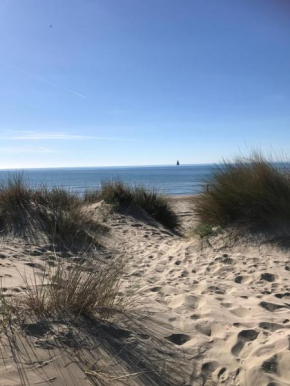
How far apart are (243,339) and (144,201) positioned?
826 centimetres

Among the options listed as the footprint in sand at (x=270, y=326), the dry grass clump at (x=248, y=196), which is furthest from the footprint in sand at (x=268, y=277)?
the footprint in sand at (x=270, y=326)

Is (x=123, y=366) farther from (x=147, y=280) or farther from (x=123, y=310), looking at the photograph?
(x=147, y=280)

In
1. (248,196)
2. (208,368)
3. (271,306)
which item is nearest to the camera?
(208,368)

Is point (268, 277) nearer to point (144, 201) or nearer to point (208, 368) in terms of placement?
point (208, 368)

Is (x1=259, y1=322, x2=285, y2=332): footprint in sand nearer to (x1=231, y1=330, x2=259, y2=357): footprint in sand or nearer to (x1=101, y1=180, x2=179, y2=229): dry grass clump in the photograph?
(x1=231, y1=330, x2=259, y2=357): footprint in sand

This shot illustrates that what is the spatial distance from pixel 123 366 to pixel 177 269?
3.37 m

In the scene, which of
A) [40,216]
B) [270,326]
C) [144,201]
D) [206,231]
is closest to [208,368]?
[270,326]

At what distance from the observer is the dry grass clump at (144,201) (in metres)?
11.1

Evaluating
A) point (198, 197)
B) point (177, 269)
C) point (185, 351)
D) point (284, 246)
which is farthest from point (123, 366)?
point (198, 197)

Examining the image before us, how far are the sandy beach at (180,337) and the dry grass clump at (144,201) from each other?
212 inches

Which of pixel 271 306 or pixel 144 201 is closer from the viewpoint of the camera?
pixel 271 306

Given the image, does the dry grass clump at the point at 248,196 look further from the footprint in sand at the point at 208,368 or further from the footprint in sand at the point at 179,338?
the footprint in sand at the point at 208,368

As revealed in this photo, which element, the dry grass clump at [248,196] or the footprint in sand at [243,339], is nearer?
the footprint in sand at [243,339]

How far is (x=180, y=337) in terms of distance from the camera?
309 centimetres
